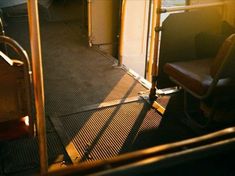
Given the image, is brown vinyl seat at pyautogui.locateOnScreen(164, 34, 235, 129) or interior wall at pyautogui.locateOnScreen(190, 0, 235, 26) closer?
brown vinyl seat at pyautogui.locateOnScreen(164, 34, 235, 129)

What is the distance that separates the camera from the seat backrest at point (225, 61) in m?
2.14

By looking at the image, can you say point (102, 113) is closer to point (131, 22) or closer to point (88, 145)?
point (88, 145)

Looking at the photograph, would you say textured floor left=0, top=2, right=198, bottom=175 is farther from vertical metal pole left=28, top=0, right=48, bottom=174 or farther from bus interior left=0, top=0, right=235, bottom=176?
vertical metal pole left=28, top=0, right=48, bottom=174

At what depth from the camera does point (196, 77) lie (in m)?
2.46

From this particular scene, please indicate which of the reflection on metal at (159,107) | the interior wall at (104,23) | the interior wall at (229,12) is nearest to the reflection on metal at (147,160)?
the reflection on metal at (159,107)

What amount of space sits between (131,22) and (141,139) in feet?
8.96

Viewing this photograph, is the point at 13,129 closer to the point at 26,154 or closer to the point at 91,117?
the point at 26,154

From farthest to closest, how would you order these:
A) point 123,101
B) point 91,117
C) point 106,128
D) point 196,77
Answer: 1. point 123,101
2. point 91,117
3. point 106,128
4. point 196,77

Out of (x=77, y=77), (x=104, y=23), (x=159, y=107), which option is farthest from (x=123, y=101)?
(x=104, y=23)

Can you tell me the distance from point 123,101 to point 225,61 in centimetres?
120

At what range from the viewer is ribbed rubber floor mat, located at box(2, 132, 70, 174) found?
2.17 metres

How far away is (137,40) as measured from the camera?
5.07 m

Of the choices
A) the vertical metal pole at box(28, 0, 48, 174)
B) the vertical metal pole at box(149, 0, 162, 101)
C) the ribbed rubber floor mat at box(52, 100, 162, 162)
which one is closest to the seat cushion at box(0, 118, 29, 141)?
the vertical metal pole at box(28, 0, 48, 174)


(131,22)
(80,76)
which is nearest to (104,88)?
(80,76)
